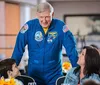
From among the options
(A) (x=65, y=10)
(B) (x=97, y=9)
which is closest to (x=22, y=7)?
(A) (x=65, y=10)

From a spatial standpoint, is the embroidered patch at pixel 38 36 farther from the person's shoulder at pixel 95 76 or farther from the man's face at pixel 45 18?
the person's shoulder at pixel 95 76

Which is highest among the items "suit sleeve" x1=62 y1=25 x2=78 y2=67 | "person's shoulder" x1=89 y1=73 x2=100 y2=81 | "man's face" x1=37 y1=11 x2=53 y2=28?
"man's face" x1=37 y1=11 x2=53 y2=28

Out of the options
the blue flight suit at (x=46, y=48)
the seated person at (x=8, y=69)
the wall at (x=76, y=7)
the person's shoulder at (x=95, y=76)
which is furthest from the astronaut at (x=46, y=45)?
the wall at (x=76, y=7)

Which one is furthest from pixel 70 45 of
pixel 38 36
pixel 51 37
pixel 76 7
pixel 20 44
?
pixel 76 7

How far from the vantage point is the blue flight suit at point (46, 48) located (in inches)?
102

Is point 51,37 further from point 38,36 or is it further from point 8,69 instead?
point 8,69

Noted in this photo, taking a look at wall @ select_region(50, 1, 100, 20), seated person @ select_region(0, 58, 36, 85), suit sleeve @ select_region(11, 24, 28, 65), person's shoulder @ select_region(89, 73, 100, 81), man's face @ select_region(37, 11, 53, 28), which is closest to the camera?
person's shoulder @ select_region(89, 73, 100, 81)

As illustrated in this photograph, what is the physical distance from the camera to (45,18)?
2.53 meters

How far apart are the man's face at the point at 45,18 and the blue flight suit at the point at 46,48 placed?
0.06 m

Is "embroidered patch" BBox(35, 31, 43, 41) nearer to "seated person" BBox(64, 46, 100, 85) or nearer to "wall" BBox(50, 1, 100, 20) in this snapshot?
"seated person" BBox(64, 46, 100, 85)

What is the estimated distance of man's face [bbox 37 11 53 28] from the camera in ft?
8.22

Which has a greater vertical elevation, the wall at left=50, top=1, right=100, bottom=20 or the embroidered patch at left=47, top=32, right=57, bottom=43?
the wall at left=50, top=1, right=100, bottom=20

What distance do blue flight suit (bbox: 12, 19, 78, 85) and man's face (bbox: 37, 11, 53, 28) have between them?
0.21 feet

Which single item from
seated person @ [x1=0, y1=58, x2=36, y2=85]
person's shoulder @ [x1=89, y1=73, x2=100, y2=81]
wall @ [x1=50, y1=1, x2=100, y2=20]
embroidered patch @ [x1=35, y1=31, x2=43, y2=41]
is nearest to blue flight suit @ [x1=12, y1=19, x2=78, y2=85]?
embroidered patch @ [x1=35, y1=31, x2=43, y2=41]
